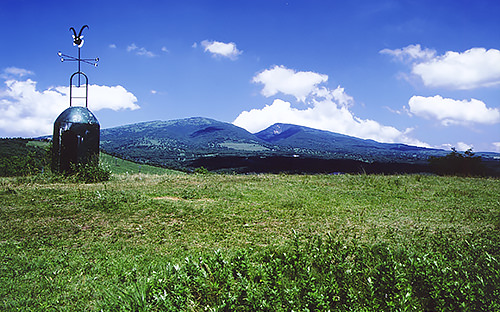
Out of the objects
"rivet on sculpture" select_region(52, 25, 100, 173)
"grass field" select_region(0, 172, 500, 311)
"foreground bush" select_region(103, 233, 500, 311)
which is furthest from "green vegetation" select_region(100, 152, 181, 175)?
"foreground bush" select_region(103, 233, 500, 311)

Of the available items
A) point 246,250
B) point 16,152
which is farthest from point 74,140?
point 16,152

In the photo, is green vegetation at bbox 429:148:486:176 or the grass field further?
green vegetation at bbox 429:148:486:176

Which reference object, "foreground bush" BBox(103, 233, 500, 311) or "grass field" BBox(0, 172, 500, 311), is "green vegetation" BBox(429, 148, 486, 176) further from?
"foreground bush" BBox(103, 233, 500, 311)

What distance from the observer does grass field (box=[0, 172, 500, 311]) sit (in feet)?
12.8

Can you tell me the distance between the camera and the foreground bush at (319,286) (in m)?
3.68

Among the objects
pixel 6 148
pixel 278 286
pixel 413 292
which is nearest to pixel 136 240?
pixel 278 286

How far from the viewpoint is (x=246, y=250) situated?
5.75m

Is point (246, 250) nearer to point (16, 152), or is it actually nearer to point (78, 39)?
point (78, 39)

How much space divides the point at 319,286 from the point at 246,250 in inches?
80.9

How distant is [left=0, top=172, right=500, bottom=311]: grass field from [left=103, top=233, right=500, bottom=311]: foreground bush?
19 millimetres

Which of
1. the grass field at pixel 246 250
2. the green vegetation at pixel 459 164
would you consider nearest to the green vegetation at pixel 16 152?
the grass field at pixel 246 250

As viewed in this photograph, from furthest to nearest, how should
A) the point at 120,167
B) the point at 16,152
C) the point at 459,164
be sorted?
the point at 16,152, the point at 120,167, the point at 459,164

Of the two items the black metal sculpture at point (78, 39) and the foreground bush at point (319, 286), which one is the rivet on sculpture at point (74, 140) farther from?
the foreground bush at point (319, 286)

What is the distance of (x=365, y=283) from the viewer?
417 cm
